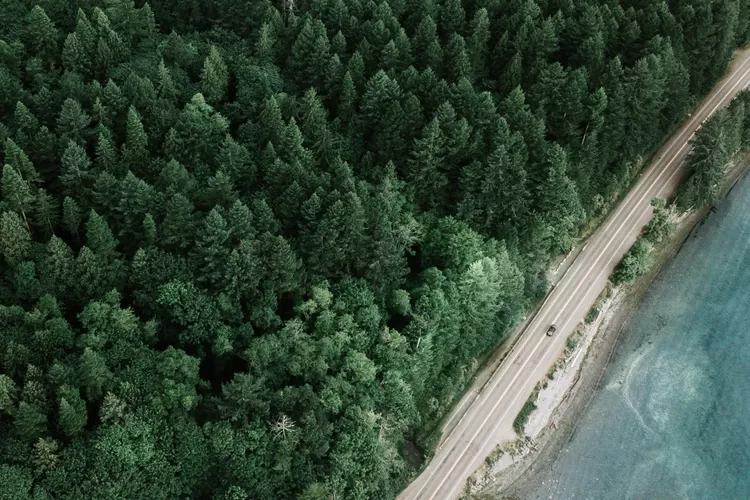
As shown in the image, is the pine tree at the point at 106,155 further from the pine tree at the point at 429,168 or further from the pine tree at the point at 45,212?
the pine tree at the point at 429,168

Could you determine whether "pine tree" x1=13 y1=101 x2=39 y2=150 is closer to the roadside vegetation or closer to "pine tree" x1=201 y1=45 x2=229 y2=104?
"pine tree" x1=201 y1=45 x2=229 y2=104

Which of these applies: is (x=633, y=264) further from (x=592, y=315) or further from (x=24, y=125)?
(x=24, y=125)

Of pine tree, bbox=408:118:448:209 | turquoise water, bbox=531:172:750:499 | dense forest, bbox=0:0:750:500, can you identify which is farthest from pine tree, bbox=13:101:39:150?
turquoise water, bbox=531:172:750:499

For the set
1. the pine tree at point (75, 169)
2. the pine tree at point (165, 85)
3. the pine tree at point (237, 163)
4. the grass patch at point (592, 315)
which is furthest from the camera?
the grass patch at point (592, 315)

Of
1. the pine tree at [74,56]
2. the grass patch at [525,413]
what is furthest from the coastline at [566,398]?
the pine tree at [74,56]

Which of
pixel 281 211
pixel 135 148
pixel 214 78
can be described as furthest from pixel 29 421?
pixel 214 78

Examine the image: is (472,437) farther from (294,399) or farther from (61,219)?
(61,219)
